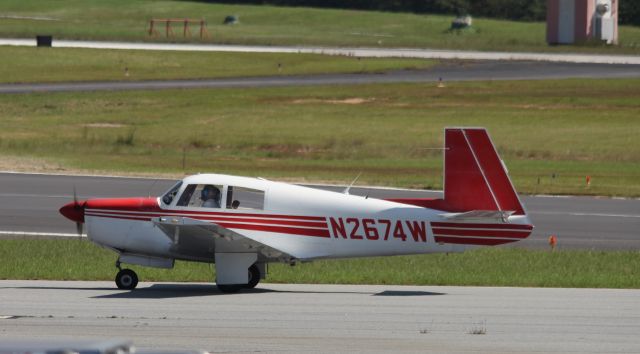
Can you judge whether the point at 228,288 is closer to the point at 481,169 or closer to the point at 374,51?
the point at 481,169

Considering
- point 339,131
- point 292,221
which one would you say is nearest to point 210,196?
point 292,221

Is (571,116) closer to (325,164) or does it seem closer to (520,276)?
(325,164)

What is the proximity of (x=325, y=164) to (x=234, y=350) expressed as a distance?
26211 millimetres

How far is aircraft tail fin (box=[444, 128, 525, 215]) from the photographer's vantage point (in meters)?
17.0

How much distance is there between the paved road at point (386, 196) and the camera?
2592cm

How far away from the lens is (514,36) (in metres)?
101

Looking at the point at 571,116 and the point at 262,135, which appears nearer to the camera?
the point at 262,135

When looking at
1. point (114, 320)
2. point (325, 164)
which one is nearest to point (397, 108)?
point (325, 164)

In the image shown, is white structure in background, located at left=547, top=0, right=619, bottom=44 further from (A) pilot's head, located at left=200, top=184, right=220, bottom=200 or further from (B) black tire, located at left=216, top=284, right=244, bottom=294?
(B) black tire, located at left=216, top=284, right=244, bottom=294

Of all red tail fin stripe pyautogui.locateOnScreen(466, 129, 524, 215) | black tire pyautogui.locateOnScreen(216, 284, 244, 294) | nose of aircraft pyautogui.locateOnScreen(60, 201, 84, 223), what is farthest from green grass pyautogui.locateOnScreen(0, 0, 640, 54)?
nose of aircraft pyautogui.locateOnScreen(60, 201, 84, 223)

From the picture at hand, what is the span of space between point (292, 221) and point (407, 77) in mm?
45079

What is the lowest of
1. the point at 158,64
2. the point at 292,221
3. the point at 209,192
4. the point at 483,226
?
the point at 292,221

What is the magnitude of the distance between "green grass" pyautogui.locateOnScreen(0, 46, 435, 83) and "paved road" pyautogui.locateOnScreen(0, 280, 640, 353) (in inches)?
1848

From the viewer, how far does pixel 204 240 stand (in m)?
17.5
